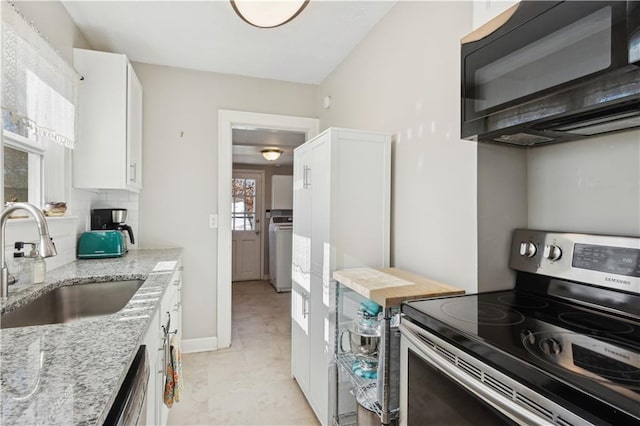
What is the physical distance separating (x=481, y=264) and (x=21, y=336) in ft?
5.12

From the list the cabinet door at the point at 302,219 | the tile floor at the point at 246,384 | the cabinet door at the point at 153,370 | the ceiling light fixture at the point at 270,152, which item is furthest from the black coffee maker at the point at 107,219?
the ceiling light fixture at the point at 270,152

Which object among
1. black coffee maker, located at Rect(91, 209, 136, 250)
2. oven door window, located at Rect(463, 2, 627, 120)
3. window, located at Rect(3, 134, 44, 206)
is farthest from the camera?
black coffee maker, located at Rect(91, 209, 136, 250)

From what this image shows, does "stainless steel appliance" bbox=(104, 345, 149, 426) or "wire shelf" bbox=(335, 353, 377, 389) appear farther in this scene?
"wire shelf" bbox=(335, 353, 377, 389)

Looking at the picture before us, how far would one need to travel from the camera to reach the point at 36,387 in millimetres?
667

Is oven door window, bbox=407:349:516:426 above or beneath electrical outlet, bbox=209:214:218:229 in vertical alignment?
beneath

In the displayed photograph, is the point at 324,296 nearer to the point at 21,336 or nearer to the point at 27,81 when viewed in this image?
the point at 21,336

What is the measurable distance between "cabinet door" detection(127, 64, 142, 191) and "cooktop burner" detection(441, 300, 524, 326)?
226cm

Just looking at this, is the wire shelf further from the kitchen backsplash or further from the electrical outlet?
the electrical outlet

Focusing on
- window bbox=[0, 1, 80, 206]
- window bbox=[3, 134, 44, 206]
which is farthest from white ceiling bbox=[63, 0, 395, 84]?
window bbox=[3, 134, 44, 206]

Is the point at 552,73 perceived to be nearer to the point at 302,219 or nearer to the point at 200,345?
the point at 302,219

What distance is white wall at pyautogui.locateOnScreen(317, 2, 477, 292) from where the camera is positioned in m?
1.50

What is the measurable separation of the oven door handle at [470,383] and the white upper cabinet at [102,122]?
213 cm

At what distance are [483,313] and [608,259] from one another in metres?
0.41

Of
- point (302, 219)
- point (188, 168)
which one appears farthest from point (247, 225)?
point (302, 219)
